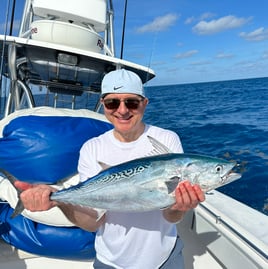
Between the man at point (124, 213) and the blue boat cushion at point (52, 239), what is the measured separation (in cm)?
56

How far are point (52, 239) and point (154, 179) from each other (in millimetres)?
1150

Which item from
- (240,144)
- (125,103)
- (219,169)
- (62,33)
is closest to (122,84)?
(125,103)

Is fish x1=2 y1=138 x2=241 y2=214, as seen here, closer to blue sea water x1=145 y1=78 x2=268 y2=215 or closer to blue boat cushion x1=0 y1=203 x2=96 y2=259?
blue boat cushion x1=0 y1=203 x2=96 y2=259

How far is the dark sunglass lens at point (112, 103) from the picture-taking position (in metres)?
1.42

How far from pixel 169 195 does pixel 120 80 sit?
60 cm

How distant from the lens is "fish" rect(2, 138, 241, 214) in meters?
1.24

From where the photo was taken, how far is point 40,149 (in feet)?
6.26

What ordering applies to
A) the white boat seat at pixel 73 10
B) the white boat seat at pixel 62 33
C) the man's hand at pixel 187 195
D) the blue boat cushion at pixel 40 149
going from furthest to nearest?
the white boat seat at pixel 73 10 → the white boat seat at pixel 62 33 → the blue boat cushion at pixel 40 149 → the man's hand at pixel 187 195

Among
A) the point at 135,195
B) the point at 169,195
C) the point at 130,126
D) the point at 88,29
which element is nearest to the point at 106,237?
the point at 135,195

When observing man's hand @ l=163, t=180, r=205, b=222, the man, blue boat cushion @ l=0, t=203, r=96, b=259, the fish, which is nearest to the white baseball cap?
the man

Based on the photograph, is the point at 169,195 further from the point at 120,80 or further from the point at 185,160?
the point at 120,80

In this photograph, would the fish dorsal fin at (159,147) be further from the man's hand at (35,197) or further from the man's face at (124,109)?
the man's hand at (35,197)

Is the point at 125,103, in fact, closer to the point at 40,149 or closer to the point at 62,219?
the point at 40,149

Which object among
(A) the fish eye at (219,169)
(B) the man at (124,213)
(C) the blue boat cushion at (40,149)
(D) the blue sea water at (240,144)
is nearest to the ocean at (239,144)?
(D) the blue sea water at (240,144)
